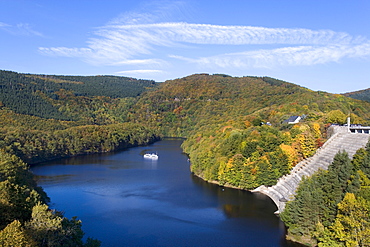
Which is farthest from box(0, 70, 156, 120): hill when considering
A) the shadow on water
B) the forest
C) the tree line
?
the tree line

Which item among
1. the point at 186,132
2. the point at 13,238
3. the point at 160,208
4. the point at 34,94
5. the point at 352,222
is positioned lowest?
the point at 160,208

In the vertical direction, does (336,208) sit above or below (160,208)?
above

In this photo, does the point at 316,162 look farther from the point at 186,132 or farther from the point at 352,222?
the point at 186,132

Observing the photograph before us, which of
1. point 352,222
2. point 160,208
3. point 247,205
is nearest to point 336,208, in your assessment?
point 352,222

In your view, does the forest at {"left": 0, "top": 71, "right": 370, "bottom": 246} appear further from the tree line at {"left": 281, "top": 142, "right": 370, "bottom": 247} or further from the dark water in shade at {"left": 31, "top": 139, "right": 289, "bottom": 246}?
the dark water in shade at {"left": 31, "top": 139, "right": 289, "bottom": 246}

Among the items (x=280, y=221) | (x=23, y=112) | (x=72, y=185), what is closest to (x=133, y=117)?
(x=23, y=112)

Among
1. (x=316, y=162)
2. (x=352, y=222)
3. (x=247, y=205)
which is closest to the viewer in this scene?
(x=352, y=222)

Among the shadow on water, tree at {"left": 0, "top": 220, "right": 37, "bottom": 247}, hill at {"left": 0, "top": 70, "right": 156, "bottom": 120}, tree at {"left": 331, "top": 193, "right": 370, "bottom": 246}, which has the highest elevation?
hill at {"left": 0, "top": 70, "right": 156, "bottom": 120}
